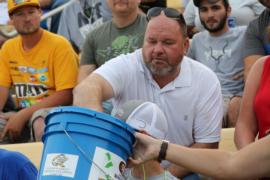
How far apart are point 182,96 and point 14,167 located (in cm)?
119

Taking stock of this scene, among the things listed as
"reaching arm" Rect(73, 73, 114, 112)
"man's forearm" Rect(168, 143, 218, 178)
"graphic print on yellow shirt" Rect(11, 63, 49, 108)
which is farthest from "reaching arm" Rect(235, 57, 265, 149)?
"graphic print on yellow shirt" Rect(11, 63, 49, 108)

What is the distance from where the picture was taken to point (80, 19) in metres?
6.75

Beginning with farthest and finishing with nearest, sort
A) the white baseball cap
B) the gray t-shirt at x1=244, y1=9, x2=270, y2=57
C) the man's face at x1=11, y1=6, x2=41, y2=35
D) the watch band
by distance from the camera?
the man's face at x1=11, y1=6, x2=41, y2=35
the gray t-shirt at x1=244, y1=9, x2=270, y2=57
the white baseball cap
the watch band

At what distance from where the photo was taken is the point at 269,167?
246 cm

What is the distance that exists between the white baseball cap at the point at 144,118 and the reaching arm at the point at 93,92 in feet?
1.31

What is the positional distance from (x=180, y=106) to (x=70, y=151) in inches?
58.0

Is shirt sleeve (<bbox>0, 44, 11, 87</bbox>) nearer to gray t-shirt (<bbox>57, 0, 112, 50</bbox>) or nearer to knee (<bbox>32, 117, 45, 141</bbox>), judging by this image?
knee (<bbox>32, 117, 45, 141</bbox>)

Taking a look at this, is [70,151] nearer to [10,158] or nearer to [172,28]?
[10,158]

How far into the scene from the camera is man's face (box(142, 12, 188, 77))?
3758mm

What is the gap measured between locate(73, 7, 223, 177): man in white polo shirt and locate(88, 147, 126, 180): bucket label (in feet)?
3.90

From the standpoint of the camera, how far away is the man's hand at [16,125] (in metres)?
5.39

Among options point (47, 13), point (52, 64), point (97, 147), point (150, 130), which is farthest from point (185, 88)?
point (47, 13)

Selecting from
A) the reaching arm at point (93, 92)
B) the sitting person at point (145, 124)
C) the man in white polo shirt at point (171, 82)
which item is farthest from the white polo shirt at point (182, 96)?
the sitting person at point (145, 124)

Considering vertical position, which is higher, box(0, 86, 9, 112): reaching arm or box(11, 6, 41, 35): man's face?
box(11, 6, 41, 35): man's face
